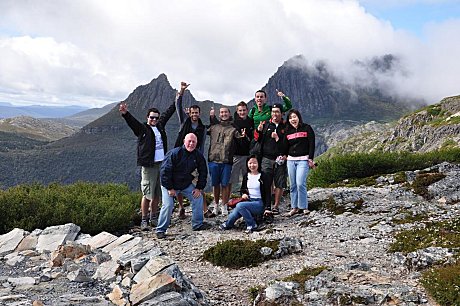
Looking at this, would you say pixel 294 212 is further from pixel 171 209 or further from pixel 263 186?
pixel 171 209

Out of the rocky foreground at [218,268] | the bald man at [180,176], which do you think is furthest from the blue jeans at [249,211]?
the bald man at [180,176]

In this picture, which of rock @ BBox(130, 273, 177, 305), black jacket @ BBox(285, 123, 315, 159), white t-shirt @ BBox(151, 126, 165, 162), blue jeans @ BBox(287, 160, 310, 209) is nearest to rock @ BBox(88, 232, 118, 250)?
white t-shirt @ BBox(151, 126, 165, 162)

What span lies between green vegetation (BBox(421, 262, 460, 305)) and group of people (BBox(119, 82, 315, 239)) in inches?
206

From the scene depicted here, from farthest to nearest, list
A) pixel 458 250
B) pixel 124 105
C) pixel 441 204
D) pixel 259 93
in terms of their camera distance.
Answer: pixel 441 204, pixel 259 93, pixel 124 105, pixel 458 250

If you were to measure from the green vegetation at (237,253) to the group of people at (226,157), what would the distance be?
175cm

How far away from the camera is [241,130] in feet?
39.9

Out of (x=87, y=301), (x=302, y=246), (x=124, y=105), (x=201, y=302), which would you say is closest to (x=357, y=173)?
(x=302, y=246)

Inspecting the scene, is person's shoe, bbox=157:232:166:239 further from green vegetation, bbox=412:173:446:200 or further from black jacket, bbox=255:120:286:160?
green vegetation, bbox=412:173:446:200

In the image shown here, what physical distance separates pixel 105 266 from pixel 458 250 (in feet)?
22.9

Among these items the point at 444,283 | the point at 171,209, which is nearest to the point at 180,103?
the point at 171,209

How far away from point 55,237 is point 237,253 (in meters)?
4.71

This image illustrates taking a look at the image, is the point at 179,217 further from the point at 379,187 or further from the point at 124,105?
the point at 379,187

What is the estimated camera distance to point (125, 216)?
12727mm

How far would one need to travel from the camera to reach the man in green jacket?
12.1 m
